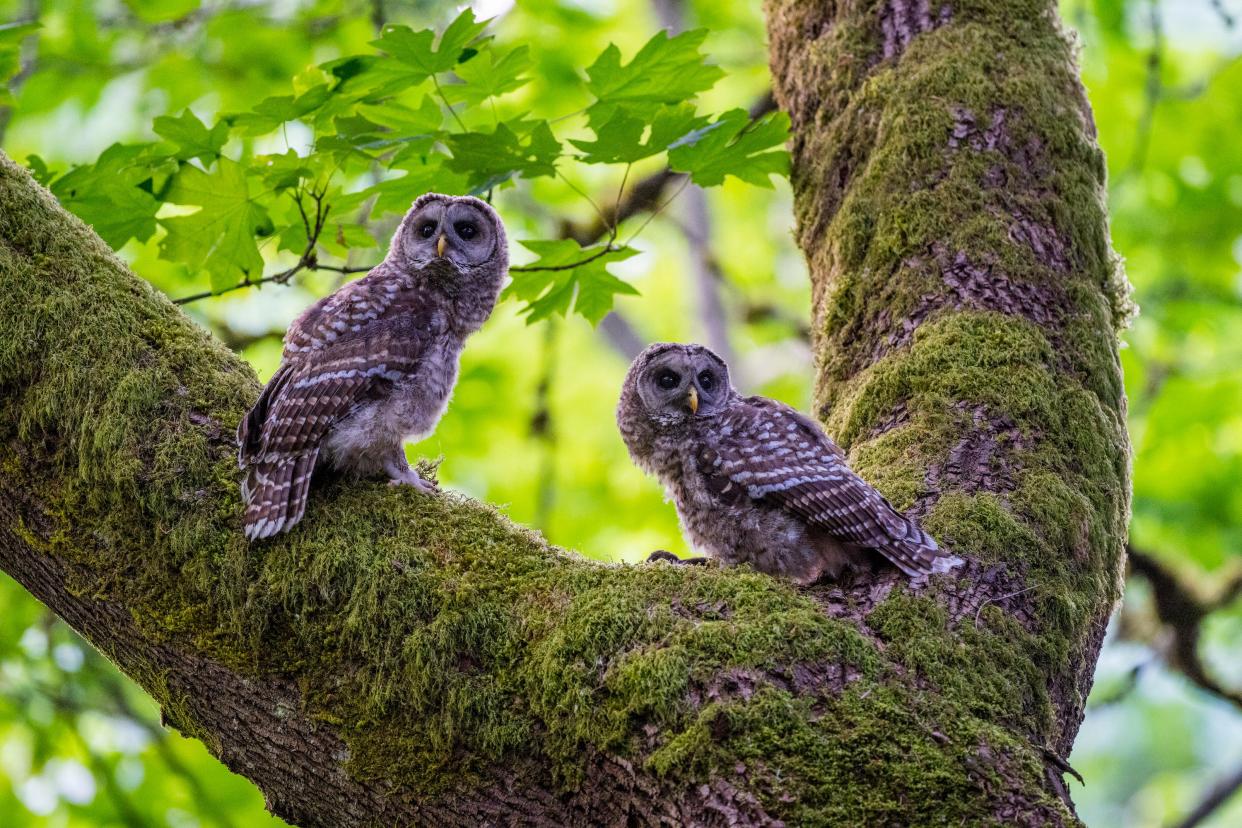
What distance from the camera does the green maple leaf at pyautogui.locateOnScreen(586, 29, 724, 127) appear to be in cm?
347

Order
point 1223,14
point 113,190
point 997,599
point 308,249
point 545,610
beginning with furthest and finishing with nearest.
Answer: point 1223,14
point 308,249
point 113,190
point 997,599
point 545,610

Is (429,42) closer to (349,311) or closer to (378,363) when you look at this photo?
(349,311)

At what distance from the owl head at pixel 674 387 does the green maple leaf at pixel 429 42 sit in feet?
4.13

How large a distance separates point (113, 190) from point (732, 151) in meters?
2.01

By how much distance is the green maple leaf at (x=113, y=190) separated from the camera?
3.66 metres

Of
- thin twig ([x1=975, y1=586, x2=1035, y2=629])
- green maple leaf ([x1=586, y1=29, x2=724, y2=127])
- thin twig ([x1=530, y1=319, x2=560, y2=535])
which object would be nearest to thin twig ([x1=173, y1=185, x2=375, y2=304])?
green maple leaf ([x1=586, y1=29, x2=724, y2=127])

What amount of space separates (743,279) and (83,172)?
232 inches

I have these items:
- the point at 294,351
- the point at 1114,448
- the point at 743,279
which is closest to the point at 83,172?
the point at 294,351

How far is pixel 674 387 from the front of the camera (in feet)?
13.1

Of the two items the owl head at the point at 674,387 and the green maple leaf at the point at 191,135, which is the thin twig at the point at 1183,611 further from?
the green maple leaf at the point at 191,135

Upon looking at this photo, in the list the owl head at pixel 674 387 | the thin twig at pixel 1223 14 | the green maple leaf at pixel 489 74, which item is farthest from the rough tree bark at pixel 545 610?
the thin twig at pixel 1223 14

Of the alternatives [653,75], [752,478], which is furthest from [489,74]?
[752,478]

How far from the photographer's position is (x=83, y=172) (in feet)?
12.1

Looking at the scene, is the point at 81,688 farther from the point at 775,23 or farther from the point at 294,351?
the point at 775,23
